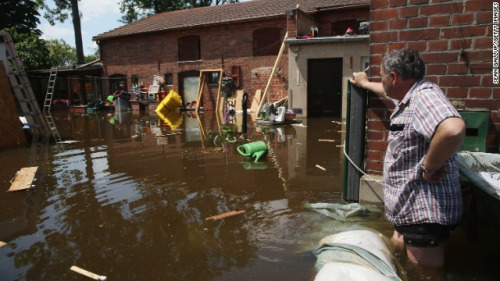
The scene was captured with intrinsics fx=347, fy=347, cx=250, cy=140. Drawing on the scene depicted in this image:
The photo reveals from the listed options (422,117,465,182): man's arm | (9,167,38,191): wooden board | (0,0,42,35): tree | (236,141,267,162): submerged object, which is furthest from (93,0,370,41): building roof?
(422,117,465,182): man's arm

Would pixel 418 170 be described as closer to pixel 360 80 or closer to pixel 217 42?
pixel 360 80

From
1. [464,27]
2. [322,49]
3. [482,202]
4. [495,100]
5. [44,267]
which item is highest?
[322,49]

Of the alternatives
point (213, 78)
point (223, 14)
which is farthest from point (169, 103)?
point (223, 14)

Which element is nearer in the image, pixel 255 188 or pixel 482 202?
pixel 482 202

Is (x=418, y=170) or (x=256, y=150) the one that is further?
(x=256, y=150)

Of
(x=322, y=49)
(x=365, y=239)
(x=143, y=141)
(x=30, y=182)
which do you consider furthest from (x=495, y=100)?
(x=322, y=49)

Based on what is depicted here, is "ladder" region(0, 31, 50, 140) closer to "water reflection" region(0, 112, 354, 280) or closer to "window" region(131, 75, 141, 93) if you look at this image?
"water reflection" region(0, 112, 354, 280)

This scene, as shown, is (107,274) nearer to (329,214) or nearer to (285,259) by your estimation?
(285,259)

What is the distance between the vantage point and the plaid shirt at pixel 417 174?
2217mm

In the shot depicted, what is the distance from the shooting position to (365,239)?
100 inches

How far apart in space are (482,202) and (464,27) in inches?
58.6

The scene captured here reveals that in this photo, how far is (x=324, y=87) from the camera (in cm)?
1484

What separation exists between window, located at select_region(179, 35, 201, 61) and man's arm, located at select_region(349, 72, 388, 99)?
18.6 m

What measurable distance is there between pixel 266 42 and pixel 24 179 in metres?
15.0
